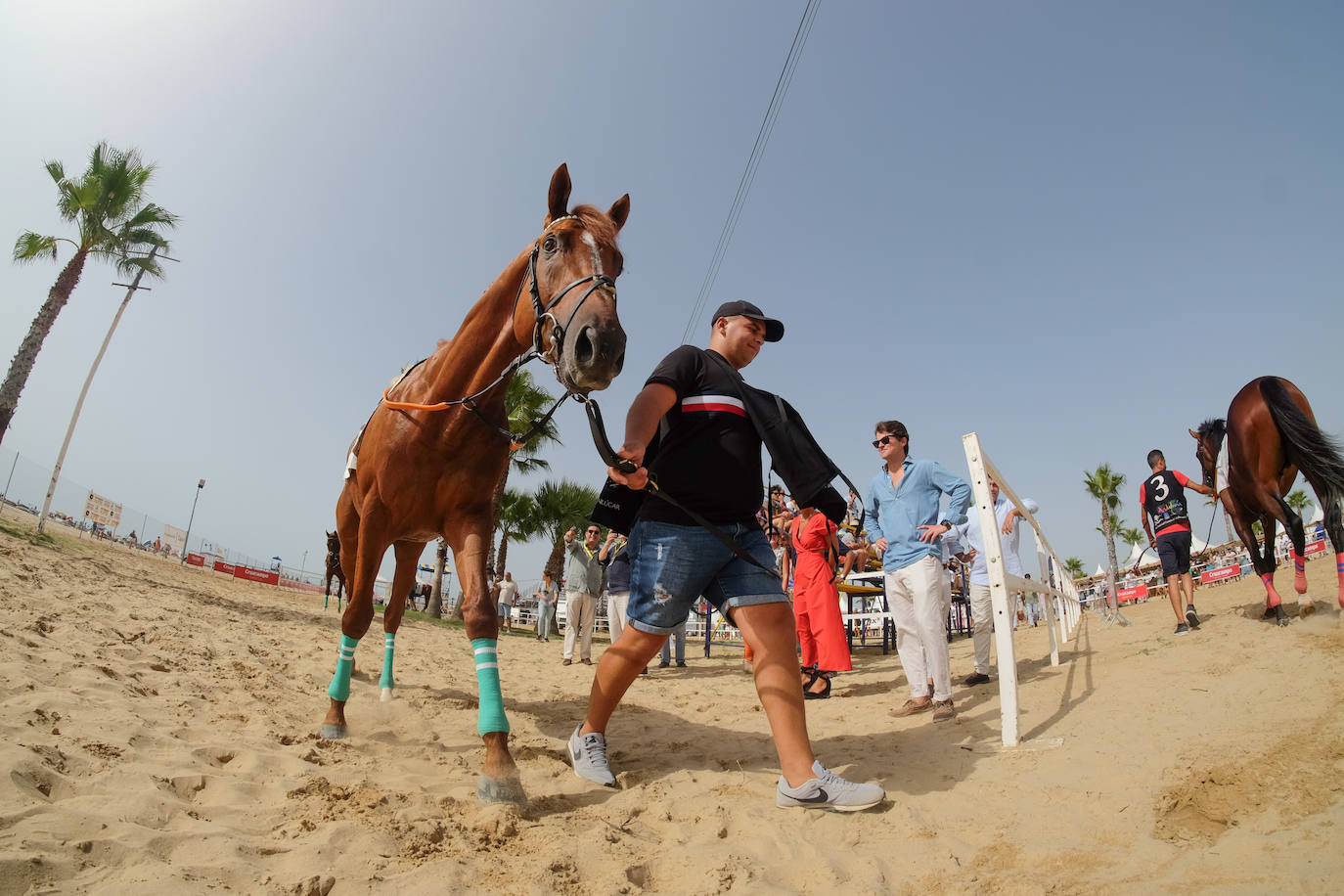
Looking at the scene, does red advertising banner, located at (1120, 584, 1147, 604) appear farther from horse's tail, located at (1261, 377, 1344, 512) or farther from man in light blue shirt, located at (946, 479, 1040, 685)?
horse's tail, located at (1261, 377, 1344, 512)

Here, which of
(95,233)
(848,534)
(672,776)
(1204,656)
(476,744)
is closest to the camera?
(672,776)

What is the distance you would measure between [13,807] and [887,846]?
117 inches

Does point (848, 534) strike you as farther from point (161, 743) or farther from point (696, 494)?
point (161, 743)

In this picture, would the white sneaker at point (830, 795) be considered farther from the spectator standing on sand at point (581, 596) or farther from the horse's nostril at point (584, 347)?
the spectator standing on sand at point (581, 596)

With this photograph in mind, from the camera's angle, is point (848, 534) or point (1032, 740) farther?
point (848, 534)

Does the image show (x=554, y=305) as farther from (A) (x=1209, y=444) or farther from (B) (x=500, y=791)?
(A) (x=1209, y=444)

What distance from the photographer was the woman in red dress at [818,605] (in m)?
6.46

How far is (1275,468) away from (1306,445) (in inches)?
16.0

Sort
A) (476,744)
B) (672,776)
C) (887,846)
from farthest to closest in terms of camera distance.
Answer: (476,744)
(672,776)
(887,846)

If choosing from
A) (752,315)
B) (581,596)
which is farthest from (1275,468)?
(581,596)

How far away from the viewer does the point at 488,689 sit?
308 centimetres

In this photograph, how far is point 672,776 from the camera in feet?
10.9

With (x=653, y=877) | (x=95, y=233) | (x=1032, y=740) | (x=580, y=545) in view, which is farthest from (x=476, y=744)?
(x=95, y=233)

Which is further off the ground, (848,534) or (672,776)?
(848,534)
